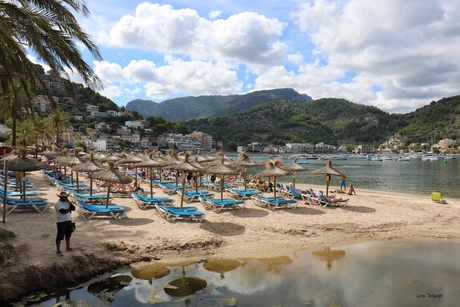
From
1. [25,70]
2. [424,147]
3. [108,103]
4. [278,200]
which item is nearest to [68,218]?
[25,70]

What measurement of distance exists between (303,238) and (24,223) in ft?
27.1

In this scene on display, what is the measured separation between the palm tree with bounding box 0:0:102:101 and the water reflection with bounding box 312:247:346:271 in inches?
278

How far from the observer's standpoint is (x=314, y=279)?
6.88 meters

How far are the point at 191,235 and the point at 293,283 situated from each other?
3.50m

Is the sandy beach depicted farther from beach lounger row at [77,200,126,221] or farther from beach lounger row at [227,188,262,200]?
Answer: beach lounger row at [227,188,262,200]

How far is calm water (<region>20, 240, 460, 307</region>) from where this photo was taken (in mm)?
5820

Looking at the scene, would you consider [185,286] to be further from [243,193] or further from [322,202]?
[243,193]

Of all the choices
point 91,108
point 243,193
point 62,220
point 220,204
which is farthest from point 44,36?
point 91,108

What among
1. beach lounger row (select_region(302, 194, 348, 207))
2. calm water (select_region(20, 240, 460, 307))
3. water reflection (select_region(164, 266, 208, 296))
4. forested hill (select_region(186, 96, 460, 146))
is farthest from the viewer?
forested hill (select_region(186, 96, 460, 146))

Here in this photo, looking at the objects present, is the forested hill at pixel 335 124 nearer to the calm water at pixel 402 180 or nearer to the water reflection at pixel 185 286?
the calm water at pixel 402 180

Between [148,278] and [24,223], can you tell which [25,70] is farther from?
[148,278]

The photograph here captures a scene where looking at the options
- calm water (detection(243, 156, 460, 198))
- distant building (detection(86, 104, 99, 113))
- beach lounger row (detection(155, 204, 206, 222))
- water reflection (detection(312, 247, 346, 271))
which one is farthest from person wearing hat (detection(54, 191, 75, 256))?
distant building (detection(86, 104, 99, 113))

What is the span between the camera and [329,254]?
28.0 feet

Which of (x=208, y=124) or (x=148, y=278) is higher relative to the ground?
(x=208, y=124)
